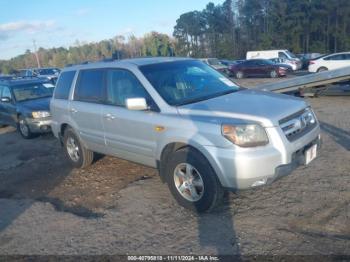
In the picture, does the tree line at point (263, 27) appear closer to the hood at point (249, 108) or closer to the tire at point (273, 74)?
the tire at point (273, 74)

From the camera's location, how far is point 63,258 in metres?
3.66

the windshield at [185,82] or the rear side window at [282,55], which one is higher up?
the windshield at [185,82]

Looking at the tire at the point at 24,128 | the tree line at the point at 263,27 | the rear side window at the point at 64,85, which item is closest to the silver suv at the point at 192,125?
the rear side window at the point at 64,85

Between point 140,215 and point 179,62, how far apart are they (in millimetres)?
2331

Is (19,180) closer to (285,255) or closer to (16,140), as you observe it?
(16,140)

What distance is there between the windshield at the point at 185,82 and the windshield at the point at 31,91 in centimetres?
720

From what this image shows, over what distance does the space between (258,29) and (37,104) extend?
198 ft

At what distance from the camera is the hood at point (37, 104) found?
10.0m

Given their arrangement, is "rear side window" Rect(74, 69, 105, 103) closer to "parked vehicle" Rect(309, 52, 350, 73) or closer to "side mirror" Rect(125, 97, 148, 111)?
"side mirror" Rect(125, 97, 148, 111)

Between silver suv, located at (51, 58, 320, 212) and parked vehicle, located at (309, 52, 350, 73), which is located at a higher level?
silver suv, located at (51, 58, 320, 212)

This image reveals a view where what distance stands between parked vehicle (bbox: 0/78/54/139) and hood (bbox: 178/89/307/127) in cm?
665

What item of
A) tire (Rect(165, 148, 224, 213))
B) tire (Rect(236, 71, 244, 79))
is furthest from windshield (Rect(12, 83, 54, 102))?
tire (Rect(236, 71, 244, 79))

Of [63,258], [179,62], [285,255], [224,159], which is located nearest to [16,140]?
[179,62]

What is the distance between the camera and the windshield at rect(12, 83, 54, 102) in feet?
36.1
